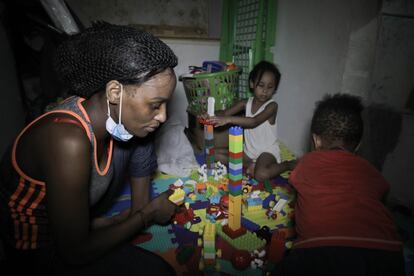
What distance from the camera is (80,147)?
31.1 inches

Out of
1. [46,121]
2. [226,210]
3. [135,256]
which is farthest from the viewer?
[226,210]

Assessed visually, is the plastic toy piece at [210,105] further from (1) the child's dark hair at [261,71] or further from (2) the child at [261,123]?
(1) the child's dark hair at [261,71]

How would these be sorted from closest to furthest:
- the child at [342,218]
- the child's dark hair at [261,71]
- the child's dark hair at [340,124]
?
the child at [342,218]
the child's dark hair at [340,124]
the child's dark hair at [261,71]

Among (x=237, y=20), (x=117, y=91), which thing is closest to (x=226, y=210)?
(x=117, y=91)

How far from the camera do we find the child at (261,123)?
2.12m

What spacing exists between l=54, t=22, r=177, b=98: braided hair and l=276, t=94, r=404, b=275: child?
0.69 m

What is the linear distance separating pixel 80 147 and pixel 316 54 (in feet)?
6.18

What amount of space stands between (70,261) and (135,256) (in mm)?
248

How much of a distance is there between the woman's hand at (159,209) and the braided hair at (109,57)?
52cm

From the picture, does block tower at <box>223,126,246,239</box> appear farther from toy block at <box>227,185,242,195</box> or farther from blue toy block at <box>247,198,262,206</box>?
blue toy block at <box>247,198,262,206</box>

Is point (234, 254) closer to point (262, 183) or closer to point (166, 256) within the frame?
point (166, 256)

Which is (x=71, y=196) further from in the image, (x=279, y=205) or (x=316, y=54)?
(x=316, y=54)

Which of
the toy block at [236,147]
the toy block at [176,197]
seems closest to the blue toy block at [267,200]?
the toy block at [236,147]

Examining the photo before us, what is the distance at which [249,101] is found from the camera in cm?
237
